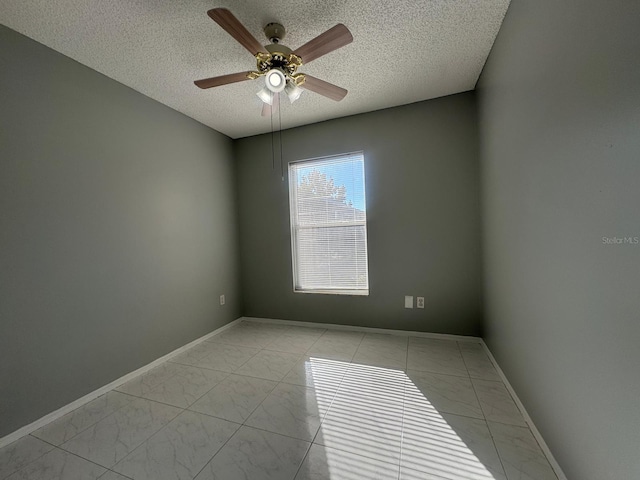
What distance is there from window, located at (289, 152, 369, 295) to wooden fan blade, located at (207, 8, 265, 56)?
161cm

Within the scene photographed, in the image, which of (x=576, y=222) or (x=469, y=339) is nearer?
(x=576, y=222)

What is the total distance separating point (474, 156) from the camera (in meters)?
2.41

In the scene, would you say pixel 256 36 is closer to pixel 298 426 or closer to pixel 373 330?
pixel 298 426

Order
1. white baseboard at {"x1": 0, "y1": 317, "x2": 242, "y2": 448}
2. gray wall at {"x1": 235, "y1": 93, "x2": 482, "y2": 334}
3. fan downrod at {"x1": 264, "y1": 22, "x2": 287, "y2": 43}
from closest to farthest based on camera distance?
white baseboard at {"x1": 0, "y1": 317, "x2": 242, "y2": 448}
fan downrod at {"x1": 264, "y1": 22, "x2": 287, "y2": 43}
gray wall at {"x1": 235, "y1": 93, "x2": 482, "y2": 334}

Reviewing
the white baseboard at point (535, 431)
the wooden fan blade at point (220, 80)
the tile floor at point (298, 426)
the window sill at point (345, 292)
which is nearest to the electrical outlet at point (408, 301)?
the window sill at point (345, 292)

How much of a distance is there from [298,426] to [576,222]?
5.63 feet

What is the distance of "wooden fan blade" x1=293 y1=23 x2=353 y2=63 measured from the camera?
131cm

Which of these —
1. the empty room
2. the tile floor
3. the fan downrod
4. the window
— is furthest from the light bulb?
the tile floor

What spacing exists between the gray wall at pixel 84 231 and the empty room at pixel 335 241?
0.05ft

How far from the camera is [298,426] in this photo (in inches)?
57.7

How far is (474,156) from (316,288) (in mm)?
2243

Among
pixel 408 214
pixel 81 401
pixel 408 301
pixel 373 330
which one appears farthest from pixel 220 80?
pixel 373 330

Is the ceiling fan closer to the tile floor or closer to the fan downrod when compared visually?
the fan downrod

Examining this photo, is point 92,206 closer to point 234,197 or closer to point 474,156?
point 234,197
